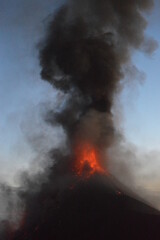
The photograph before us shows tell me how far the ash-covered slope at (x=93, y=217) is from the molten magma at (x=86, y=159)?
1.68 m

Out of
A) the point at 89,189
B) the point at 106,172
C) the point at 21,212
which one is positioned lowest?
the point at 21,212

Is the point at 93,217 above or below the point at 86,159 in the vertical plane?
below

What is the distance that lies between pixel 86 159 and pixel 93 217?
11.9 m

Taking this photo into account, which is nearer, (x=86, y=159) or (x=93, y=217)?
(x=93, y=217)

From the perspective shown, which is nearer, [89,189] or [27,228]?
[27,228]

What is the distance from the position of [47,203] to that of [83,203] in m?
6.85

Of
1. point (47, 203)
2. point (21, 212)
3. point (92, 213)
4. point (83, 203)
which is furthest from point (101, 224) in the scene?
point (21, 212)

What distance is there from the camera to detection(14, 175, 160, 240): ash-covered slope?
161ft

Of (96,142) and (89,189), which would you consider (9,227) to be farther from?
(96,142)

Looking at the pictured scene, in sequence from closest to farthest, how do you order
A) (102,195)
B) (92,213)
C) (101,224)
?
(101,224)
(92,213)
(102,195)

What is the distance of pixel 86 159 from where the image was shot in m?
62.0

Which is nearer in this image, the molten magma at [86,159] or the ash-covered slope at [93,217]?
the ash-covered slope at [93,217]

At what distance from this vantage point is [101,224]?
51.5m

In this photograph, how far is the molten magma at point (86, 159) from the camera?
61469 millimetres
